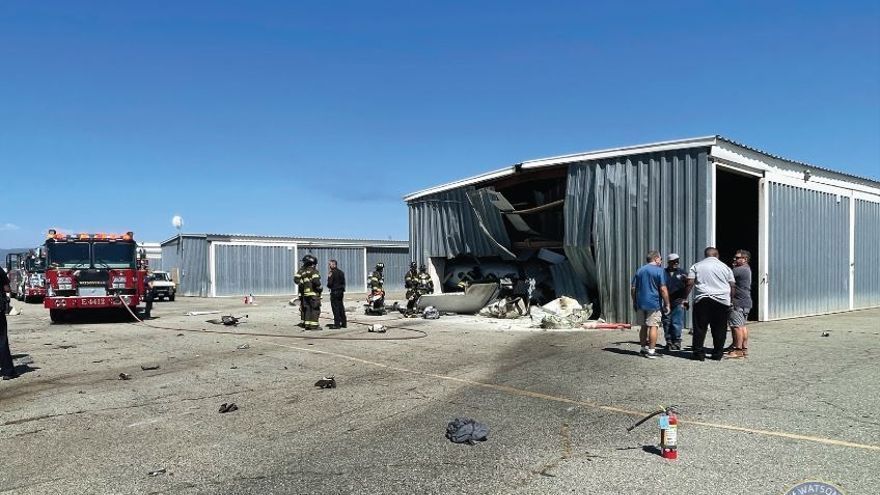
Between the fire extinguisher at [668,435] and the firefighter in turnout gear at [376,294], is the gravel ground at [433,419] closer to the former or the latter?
the fire extinguisher at [668,435]

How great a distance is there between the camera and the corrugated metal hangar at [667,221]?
563 inches

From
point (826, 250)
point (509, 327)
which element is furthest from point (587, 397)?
point (826, 250)

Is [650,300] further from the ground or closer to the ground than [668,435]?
further from the ground

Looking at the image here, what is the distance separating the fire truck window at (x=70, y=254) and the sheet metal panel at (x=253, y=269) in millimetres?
18062

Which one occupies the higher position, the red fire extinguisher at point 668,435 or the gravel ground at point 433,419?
the red fire extinguisher at point 668,435

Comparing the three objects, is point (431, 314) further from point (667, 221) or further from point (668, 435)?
point (668, 435)

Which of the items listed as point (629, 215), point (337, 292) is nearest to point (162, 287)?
point (337, 292)

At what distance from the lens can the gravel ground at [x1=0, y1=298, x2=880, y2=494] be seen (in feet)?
14.9

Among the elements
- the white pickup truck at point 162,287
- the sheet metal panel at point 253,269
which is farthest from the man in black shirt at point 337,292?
the sheet metal panel at point 253,269

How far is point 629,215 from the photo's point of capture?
15.1m

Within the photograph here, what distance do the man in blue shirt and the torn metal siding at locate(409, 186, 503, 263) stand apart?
1009cm

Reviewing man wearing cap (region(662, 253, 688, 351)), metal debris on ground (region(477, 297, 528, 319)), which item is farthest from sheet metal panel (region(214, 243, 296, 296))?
man wearing cap (region(662, 253, 688, 351))

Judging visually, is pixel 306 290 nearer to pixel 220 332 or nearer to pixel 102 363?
pixel 220 332

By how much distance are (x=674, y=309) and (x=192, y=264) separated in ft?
109
